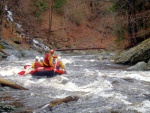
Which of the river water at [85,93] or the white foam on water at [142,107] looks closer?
the white foam on water at [142,107]

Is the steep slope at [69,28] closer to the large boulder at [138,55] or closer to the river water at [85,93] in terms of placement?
the large boulder at [138,55]

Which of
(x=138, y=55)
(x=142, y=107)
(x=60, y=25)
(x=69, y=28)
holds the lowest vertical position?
(x=142, y=107)

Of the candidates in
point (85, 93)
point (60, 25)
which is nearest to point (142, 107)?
point (85, 93)

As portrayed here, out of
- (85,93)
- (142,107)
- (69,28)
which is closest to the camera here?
(142,107)

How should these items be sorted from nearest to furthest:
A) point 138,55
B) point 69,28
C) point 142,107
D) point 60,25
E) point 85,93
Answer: point 142,107 < point 85,93 < point 138,55 < point 60,25 < point 69,28

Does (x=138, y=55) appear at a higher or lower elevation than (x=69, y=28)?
lower

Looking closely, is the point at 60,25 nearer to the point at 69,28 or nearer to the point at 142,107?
the point at 69,28

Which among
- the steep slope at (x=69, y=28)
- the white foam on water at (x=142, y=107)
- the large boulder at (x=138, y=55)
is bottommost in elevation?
the white foam on water at (x=142, y=107)

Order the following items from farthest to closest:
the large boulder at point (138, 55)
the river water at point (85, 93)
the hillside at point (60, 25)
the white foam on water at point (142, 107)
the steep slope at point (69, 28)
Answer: the steep slope at point (69, 28), the hillside at point (60, 25), the large boulder at point (138, 55), the river water at point (85, 93), the white foam on water at point (142, 107)

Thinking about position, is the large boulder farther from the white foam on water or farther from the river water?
the white foam on water

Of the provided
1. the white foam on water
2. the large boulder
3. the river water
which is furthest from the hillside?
the white foam on water

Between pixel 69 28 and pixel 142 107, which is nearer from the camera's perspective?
pixel 142 107

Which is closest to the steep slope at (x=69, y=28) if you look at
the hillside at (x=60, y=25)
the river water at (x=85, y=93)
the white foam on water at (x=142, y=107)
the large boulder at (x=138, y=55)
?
the hillside at (x=60, y=25)

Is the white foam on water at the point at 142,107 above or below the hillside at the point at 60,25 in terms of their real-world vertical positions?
below
